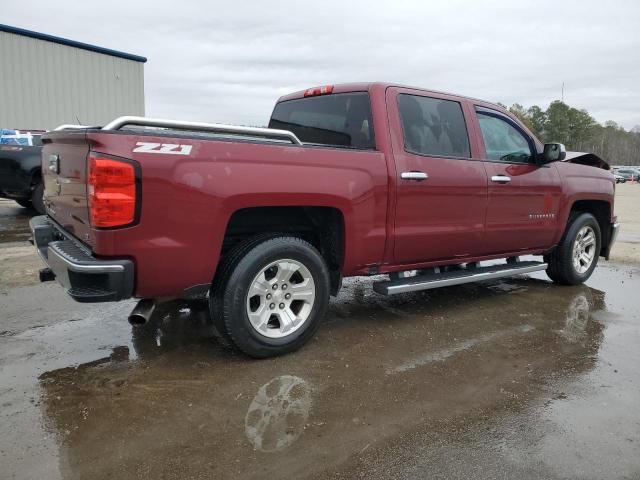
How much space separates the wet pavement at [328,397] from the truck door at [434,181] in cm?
67

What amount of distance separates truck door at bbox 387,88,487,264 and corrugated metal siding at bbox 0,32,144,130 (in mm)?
13894

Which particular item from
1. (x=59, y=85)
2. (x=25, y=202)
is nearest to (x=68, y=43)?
(x=59, y=85)

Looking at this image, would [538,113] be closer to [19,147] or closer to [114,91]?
[114,91]

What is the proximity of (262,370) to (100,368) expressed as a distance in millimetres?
1014

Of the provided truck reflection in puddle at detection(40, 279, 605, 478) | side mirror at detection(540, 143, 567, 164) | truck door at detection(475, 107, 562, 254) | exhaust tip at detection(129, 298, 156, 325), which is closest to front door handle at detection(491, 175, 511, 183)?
truck door at detection(475, 107, 562, 254)

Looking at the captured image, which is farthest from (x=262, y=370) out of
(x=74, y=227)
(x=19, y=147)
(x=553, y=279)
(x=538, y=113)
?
(x=538, y=113)

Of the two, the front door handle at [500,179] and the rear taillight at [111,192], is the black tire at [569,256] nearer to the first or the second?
the front door handle at [500,179]

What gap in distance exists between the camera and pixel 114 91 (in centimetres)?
1706

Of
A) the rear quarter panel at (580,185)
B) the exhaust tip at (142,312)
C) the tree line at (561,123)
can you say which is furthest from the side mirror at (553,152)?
the tree line at (561,123)

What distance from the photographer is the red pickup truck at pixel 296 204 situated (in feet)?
9.40

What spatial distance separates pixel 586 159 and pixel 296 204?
13.2 ft

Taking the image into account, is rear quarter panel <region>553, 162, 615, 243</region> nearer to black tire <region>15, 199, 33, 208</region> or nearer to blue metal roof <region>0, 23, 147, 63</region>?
black tire <region>15, 199, 33, 208</region>

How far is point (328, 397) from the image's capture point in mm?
3002

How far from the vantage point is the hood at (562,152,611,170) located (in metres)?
5.67
